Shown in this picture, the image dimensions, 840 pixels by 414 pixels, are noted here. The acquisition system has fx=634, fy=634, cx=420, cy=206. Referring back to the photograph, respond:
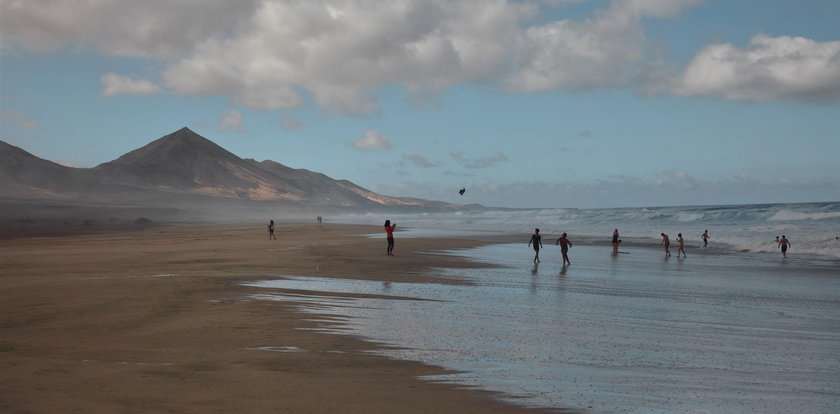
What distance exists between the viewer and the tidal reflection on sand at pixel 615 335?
7.28 m

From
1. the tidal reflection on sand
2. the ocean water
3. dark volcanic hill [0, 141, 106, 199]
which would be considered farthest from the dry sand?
dark volcanic hill [0, 141, 106, 199]

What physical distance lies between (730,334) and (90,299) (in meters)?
12.2

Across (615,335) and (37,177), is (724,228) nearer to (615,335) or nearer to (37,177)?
(615,335)

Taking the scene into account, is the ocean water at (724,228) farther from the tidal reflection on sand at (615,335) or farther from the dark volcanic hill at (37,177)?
the dark volcanic hill at (37,177)

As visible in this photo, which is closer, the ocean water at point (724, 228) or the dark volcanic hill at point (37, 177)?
the ocean water at point (724, 228)

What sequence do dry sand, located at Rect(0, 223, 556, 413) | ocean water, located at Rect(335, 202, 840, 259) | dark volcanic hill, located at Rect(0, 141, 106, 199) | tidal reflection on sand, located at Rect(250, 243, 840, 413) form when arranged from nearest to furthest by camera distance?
dry sand, located at Rect(0, 223, 556, 413) → tidal reflection on sand, located at Rect(250, 243, 840, 413) → ocean water, located at Rect(335, 202, 840, 259) → dark volcanic hill, located at Rect(0, 141, 106, 199)

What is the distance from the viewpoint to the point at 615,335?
10.7 m

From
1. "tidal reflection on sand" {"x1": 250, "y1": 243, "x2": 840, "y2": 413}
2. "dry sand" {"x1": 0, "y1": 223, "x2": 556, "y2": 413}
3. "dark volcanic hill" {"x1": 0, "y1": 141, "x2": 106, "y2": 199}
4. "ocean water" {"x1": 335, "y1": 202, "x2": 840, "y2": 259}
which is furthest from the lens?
"dark volcanic hill" {"x1": 0, "y1": 141, "x2": 106, "y2": 199}

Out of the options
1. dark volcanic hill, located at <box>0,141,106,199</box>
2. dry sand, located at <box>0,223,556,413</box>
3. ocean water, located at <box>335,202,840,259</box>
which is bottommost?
dry sand, located at <box>0,223,556,413</box>

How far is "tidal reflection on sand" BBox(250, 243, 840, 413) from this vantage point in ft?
23.9

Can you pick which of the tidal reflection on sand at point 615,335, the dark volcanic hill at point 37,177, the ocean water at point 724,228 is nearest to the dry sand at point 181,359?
the tidal reflection on sand at point 615,335

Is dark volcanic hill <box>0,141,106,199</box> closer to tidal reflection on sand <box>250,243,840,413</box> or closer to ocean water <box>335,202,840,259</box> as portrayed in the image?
ocean water <box>335,202,840,259</box>

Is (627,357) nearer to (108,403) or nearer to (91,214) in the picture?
(108,403)

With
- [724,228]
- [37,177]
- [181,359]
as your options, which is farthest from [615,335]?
[37,177]
